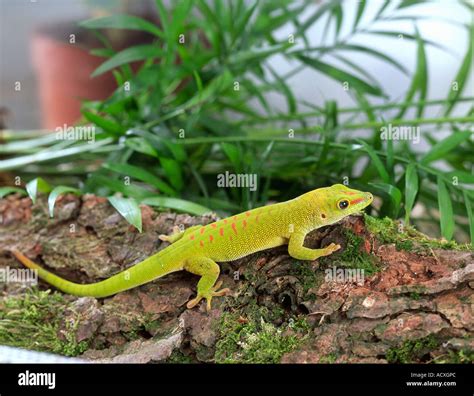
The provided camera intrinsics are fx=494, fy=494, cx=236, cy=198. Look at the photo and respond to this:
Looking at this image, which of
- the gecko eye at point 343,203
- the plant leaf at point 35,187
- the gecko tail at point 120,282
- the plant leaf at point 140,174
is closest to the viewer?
the gecko eye at point 343,203

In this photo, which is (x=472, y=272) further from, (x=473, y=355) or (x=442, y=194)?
(x=442, y=194)

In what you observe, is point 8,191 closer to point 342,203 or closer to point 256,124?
point 342,203

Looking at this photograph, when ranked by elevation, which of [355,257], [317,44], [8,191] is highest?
[317,44]

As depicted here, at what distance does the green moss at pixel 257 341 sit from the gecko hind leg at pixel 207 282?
0.36 ft

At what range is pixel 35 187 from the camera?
1.86 m

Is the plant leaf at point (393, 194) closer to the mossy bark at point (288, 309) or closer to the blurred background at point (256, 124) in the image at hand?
the blurred background at point (256, 124)

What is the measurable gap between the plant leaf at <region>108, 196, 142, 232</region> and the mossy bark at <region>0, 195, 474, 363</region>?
9 centimetres

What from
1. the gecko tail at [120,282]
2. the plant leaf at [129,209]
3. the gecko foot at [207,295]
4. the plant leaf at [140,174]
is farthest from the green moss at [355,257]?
the plant leaf at [140,174]

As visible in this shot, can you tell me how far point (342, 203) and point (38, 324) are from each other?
3.46ft

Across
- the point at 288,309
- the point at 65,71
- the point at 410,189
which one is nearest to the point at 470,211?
the point at 410,189

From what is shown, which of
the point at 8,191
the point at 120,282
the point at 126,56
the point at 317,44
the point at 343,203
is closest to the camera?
the point at 343,203

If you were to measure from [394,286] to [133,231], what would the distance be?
93 cm

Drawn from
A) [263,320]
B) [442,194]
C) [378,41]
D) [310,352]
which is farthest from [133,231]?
[378,41]

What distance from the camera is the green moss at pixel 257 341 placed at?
140 centimetres
